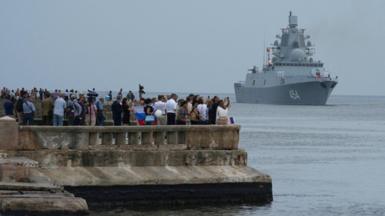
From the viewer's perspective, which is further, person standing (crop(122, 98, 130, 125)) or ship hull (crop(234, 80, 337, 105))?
ship hull (crop(234, 80, 337, 105))

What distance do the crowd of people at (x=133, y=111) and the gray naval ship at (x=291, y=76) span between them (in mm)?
117182

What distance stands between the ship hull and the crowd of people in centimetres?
11718

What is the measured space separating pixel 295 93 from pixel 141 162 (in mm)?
130790

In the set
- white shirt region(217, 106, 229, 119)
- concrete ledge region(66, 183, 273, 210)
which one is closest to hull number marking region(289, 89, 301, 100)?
white shirt region(217, 106, 229, 119)

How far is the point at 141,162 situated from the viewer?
78.3 ft

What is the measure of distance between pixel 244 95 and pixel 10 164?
15838 centimetres

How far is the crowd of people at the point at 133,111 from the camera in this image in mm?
26672

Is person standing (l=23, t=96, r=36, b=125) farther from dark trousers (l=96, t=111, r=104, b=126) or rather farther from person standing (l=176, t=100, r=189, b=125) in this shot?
person standing (l=176, t=100, r=189, b=125)

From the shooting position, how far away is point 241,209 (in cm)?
2436

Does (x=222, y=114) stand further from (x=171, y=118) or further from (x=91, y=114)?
(x=91, y=114)

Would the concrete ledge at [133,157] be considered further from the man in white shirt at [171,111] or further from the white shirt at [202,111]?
the man in white shirt at [171,111]

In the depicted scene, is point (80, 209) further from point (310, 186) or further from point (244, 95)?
point (244, 95)

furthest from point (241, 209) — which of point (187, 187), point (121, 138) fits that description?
point (121, 138)

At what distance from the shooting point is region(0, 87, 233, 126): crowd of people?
26.7m
